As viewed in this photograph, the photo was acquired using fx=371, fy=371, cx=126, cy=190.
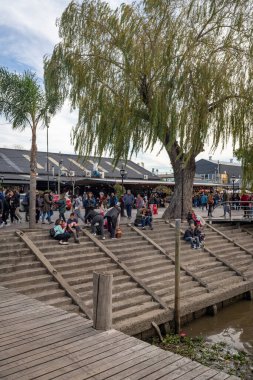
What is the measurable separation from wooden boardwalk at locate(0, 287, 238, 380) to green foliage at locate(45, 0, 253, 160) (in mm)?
11502

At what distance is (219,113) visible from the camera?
16.4 meters

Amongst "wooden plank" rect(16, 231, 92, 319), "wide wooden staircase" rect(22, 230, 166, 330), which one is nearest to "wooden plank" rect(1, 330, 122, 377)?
"wide wooden staircase" rect(22, 230, 166, 330)

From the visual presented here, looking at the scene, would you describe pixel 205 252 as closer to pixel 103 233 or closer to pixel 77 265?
pixel 103 233

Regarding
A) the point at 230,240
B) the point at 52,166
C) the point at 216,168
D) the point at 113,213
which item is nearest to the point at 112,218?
the point at 113,213

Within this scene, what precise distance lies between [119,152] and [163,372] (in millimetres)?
12774

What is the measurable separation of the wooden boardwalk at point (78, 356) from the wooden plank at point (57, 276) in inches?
105

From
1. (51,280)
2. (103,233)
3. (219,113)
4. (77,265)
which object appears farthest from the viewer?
(219,113)

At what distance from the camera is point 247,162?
17422 millimetres

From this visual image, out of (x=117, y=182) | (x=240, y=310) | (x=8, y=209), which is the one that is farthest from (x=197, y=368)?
(x=117, y=182)

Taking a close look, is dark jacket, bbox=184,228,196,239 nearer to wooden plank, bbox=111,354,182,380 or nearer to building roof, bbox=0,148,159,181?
wooden plank, bbox=111,354,182,380

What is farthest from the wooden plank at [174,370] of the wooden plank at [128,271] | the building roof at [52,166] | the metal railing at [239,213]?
A: the building roof at [52,166]

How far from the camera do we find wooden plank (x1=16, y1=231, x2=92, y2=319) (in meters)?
8.80

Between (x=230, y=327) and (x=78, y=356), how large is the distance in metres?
7.07

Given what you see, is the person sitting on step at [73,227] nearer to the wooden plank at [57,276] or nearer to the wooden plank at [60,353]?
the wooden plank at [57,276]
